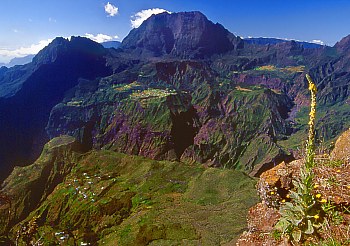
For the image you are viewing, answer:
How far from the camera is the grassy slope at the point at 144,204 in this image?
86.9 metres

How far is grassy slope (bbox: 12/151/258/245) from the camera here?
8694cm

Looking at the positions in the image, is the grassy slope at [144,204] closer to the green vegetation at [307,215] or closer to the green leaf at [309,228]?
the green vegetation at [307,215]

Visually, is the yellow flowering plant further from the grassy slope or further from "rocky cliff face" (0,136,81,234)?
"rocky cliff face" (0,136,81,234)

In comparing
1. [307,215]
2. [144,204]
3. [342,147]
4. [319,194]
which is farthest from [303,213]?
[144,204]

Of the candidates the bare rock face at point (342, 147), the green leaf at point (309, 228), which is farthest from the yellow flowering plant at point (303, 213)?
the bare rock face at point (342, 147)

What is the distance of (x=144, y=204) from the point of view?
118688 mm

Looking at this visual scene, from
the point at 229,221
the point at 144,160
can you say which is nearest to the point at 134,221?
the point at 229,221

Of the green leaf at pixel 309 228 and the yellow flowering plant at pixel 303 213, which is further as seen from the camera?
the green leaf at pixel 309 228

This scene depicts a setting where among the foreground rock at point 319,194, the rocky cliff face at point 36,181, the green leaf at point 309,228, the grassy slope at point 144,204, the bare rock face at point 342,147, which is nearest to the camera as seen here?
the green leaf at point 309,228

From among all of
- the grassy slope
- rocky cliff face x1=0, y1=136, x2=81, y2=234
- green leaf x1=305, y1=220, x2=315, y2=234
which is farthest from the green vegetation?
rocky cliff face x1=0, y1=136, x2=81, y2=234

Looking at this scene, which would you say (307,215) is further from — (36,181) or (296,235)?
(36,181)

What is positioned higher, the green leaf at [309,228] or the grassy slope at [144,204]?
the green leaf at [309,228]

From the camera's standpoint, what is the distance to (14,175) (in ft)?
570

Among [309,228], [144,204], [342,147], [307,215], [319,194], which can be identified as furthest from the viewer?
[144,204]
